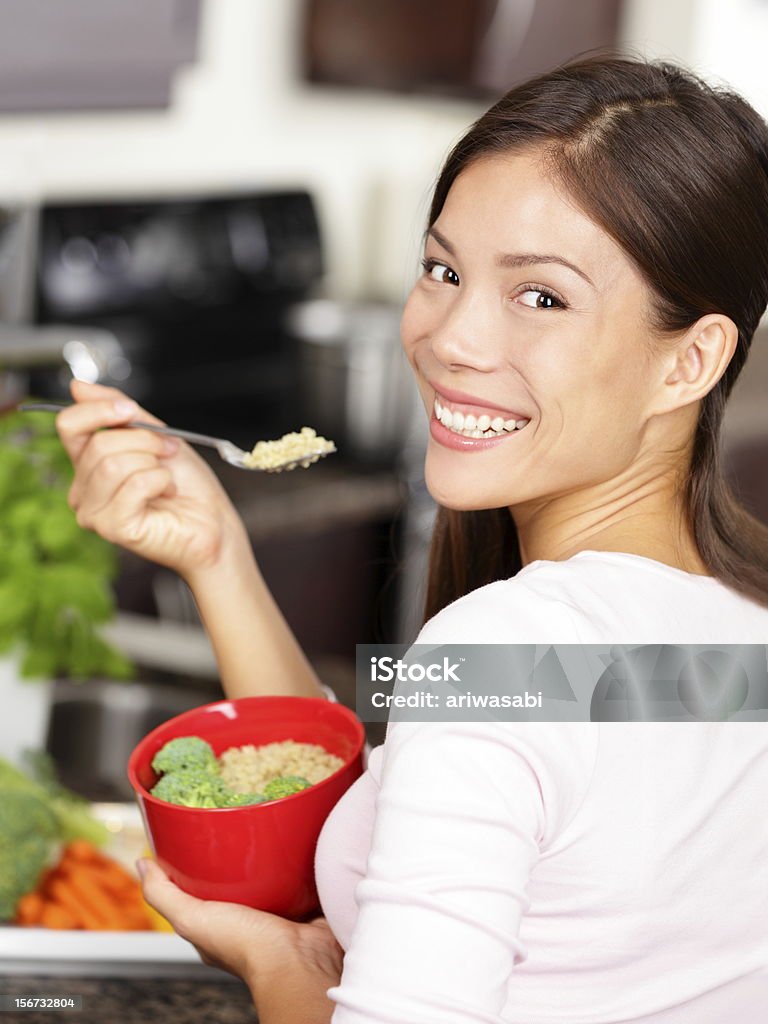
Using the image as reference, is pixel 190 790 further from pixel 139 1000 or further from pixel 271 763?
pixel 139 1000

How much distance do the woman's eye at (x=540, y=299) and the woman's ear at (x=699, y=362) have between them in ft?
0.32

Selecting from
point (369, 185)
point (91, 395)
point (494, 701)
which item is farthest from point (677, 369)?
point (369, 185)

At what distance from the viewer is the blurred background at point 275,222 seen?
240 centimetres

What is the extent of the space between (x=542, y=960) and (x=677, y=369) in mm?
406

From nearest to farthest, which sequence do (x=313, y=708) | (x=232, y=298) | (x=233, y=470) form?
(x=313, y=708)
(x=233, y=470)
(x=232, y=298)

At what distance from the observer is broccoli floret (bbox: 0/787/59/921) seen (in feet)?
3.96

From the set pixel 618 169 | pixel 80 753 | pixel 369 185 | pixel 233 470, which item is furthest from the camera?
pixel 369 185

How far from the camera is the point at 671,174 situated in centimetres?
88

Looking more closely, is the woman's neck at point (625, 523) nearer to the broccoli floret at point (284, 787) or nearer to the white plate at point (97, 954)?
the broccoli floret at point (284, 787)

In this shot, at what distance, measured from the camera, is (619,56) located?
43.3 inches

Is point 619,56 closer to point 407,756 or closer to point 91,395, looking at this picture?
point 91,395

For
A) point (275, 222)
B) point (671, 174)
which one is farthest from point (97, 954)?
point (275, 222)

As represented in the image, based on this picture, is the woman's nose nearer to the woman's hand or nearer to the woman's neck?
the woman's neck

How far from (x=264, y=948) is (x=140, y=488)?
1.37 ft
